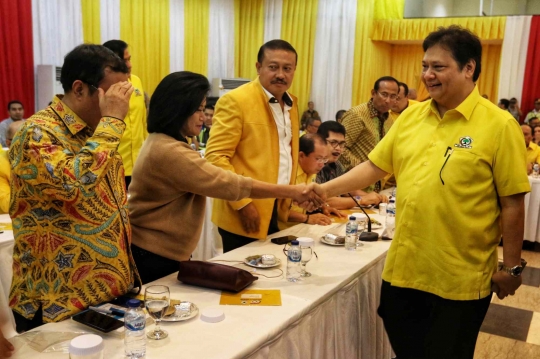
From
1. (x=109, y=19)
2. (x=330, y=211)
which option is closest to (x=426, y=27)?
(x=109, y=19)

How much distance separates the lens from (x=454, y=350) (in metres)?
1.61

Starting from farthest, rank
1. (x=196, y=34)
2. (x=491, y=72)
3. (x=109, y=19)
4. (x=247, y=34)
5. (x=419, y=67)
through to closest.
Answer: (x=247, y=34) < (x=419, y=67) < (x=196, y=34) < (x=491, y=72) < (x=109, y=19)

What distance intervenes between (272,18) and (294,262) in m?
8.54

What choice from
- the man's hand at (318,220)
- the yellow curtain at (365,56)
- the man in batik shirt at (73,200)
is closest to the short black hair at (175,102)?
the man in batik shirt at (73,200)

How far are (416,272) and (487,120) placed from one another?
0.54 metres

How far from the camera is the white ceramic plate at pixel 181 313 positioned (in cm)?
141

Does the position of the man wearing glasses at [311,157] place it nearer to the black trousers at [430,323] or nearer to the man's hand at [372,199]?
the man's hand at [372,199]

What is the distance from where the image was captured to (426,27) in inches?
325

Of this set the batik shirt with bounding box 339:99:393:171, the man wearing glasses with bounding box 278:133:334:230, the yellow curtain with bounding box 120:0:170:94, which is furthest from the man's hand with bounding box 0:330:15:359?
the yellow curtain with bounding box 120:0:170:94

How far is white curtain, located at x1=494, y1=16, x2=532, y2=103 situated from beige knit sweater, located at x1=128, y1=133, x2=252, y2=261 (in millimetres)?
7509

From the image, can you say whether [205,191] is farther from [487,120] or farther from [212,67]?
[212,67]

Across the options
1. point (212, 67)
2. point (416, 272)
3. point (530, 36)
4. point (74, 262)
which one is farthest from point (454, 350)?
point (212, 67)

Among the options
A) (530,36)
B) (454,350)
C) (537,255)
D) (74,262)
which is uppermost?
(530,36)

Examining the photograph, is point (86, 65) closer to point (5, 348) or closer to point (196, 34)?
point (5, 348)
